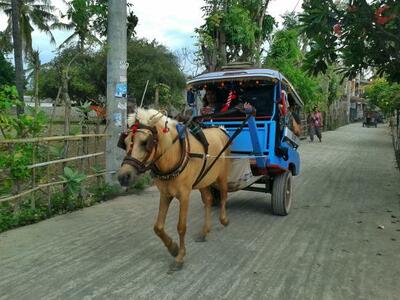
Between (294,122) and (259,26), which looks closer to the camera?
(294,122)

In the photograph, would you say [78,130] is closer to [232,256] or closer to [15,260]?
[15,260]

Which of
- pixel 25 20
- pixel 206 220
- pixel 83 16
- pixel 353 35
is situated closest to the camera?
pixel 206 220

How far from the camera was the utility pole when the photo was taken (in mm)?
8906

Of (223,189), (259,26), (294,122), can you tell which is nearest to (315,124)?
(259,26)

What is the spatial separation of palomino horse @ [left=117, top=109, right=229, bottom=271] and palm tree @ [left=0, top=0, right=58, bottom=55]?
3056 cm

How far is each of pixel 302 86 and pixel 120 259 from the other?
744 inches

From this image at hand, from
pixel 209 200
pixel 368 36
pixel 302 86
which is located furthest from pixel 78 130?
pixel 302 86

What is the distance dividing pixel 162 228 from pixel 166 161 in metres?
0.77

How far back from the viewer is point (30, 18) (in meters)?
38.2

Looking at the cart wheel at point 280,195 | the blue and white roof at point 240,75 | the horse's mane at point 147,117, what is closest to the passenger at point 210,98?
the blue and white roof at point 240,75

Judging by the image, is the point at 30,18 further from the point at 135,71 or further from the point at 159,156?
the point at 159,156

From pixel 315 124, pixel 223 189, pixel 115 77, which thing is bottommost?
pixel 223 189

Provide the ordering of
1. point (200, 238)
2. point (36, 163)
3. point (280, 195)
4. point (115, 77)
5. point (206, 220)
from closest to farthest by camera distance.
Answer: point (200, 238) → point (206, 220) → point (36, 163) → point (280, 195) → point (115, 77)

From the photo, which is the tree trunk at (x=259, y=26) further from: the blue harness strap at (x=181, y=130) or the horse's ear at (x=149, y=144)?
the horse's ear at (x=149, y=144)
